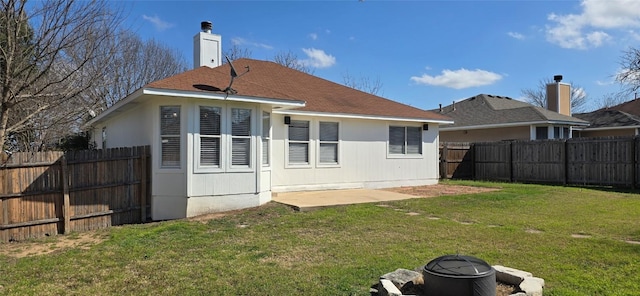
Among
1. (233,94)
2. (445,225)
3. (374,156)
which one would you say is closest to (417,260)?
(445,225)

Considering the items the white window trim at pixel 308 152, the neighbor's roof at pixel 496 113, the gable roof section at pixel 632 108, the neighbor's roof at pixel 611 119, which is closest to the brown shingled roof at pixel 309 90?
the white window trim at pixel 308 152

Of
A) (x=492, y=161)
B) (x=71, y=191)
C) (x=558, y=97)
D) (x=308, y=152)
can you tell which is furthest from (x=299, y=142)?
(x=558, y=97)

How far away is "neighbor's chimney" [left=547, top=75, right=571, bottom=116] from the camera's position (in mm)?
23625

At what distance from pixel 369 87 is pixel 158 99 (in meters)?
30.0

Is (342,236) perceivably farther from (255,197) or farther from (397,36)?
(397,36)

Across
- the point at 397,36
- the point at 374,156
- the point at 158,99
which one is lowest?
the point at 374,156

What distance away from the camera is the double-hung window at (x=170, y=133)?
859 centimetres

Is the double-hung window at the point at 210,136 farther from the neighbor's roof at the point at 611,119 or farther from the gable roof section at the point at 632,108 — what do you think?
the gable roof section at the point at 632,108

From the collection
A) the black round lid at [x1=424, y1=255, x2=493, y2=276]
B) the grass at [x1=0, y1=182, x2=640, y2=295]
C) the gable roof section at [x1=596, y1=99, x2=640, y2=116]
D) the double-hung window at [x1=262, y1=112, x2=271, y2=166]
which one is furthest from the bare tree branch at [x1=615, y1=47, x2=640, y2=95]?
the black round lid at [x1=424, y1=255, x2=493, y2=276]

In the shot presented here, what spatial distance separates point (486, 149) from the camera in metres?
18.2

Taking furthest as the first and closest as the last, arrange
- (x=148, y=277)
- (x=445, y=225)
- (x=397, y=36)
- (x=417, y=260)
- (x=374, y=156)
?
(x=397, y=36), (x=374, y=156), (x=445, y=225), (x=417, y=260), (x=148, y=277)

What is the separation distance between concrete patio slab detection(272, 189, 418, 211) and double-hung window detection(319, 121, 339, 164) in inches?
41.0

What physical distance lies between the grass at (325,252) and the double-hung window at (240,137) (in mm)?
1208

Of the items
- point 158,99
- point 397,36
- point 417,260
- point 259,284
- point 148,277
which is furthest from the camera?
point 397,36
